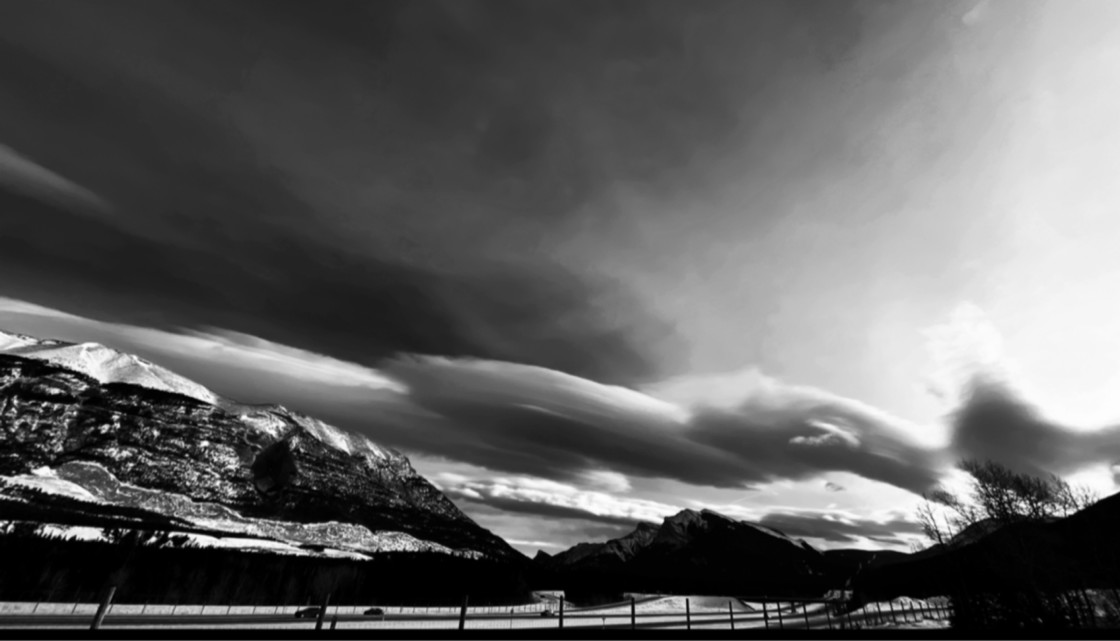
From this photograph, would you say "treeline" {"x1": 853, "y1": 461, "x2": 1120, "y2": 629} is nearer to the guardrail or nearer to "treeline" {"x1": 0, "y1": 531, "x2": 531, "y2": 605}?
the guardrail

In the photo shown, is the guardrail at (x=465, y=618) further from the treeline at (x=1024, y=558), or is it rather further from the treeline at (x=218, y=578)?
the treeline at (x=218, y=578)

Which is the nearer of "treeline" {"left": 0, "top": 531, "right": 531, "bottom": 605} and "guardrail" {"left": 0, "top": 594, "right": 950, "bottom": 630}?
"guardrail" {"left": 0, "top": 594, "right": 950, "bottom": 630}

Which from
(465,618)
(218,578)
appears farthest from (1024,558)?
(218,578)

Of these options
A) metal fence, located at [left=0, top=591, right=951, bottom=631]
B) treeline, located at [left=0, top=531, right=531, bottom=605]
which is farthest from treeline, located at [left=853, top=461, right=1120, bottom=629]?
treeline, located at [left=0, top=531, right=531, bottom=605]

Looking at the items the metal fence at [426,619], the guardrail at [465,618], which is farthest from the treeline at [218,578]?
the guardrail at [465,618]

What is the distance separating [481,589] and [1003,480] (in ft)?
428

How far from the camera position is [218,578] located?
13050 centimetres

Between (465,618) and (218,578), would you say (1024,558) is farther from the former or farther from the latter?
(218,578)

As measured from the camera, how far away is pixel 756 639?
1409 cm

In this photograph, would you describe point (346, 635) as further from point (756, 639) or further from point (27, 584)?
point (27, 584)

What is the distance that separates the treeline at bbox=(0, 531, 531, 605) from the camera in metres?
108

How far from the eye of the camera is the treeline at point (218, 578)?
354 feet

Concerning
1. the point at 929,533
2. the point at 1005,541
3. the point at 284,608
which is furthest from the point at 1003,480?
the point at 284,608

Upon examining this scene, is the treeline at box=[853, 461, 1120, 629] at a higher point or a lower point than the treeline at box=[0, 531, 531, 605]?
higher
